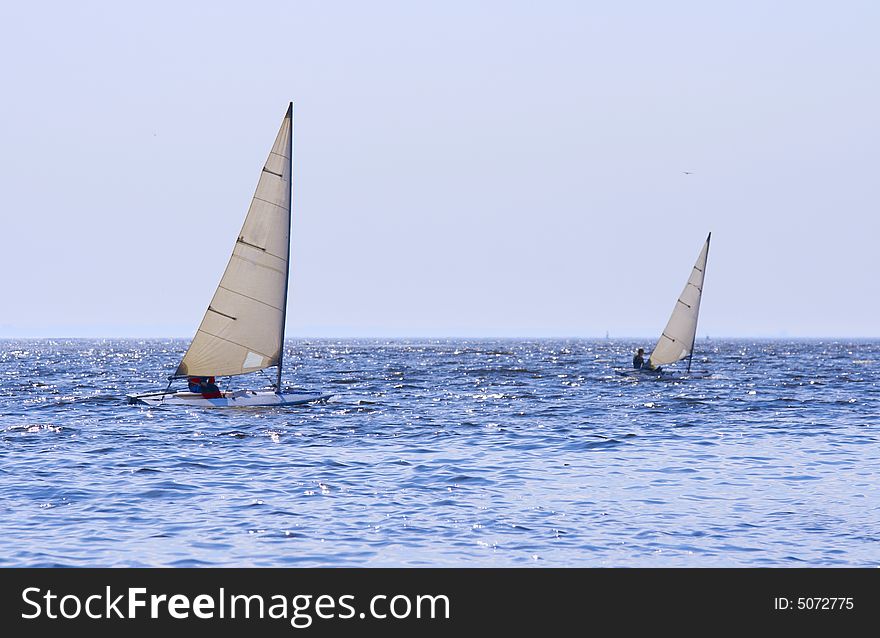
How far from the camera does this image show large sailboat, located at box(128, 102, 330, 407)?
39188 mm

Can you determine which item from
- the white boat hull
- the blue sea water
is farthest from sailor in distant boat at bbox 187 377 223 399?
the blue sea water

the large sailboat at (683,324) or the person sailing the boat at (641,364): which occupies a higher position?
the large sailboat at (683,324)

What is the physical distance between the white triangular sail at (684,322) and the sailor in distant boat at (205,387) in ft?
145

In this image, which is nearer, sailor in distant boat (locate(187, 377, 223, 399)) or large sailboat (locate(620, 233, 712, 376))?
sailor in distant boat (locate(187, 377, 223, 399))

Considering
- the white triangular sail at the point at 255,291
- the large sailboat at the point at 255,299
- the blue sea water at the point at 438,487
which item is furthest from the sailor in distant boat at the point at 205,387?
the blue sea water at the point at 438,487

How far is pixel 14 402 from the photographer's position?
47219 mm

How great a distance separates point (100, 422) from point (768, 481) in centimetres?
2337

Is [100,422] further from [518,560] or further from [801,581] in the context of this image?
[801,581]

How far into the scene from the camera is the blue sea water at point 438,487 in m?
16.1

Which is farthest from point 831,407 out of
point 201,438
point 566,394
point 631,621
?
point 631,621

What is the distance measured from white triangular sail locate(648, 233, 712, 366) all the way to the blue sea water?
3343 centimetres

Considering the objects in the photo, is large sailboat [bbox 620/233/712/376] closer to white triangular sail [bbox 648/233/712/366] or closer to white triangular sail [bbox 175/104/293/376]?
white triangular sail [bbox 648/233/712/366]

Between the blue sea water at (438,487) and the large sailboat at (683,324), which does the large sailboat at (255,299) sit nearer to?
the blue sea water at (438,487)

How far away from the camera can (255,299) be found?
130 feet
